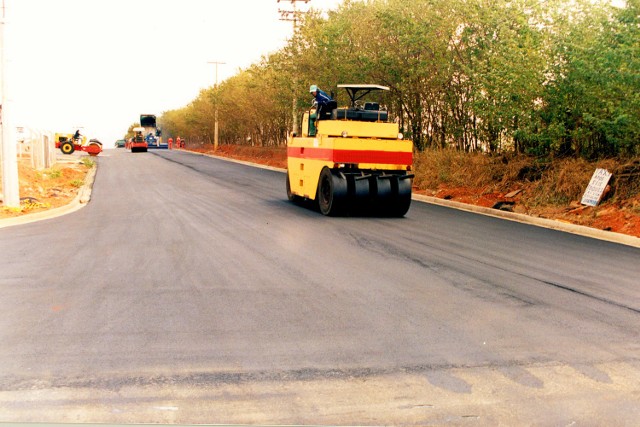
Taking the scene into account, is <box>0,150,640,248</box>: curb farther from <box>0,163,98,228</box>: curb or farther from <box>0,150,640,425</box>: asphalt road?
<box>0,150,640,425</box>: asphalt road

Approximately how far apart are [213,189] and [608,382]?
18783mm

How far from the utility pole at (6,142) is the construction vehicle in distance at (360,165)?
6.90 metres

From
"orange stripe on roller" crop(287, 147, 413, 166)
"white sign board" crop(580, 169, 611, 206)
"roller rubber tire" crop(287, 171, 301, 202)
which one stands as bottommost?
"roller rubber tire" crop(287, 171, 301, 202)

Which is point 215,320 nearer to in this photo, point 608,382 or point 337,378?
point 337,378

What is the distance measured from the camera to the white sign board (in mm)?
16078

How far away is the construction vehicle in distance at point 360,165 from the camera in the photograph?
1578cm

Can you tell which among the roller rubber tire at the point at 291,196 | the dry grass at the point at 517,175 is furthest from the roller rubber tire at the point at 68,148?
the roller rubber tire at the point at 291,196

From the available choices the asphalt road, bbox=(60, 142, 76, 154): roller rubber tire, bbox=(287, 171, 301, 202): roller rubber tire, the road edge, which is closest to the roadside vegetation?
the asphalt road

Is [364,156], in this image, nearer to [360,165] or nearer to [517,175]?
[360,165]

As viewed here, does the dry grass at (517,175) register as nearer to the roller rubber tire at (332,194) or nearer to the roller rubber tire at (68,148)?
the roller rubber tire at (332,194)

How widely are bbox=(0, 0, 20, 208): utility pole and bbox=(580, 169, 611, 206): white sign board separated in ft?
43.6

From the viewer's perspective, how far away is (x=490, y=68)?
20.5 metres

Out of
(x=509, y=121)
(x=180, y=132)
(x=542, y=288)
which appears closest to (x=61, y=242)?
(x=542, y=288)

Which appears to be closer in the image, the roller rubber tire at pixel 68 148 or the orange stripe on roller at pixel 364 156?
the orange stripe on roller at pixel 364 156
